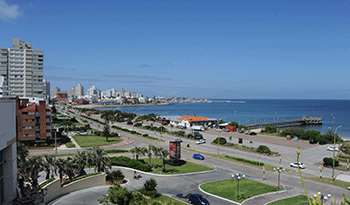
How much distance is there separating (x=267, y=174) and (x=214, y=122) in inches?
2533

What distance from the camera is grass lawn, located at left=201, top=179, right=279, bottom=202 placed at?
85.8 feet

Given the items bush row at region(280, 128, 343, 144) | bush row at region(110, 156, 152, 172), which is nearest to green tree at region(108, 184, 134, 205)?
bush row at region(110, 156, 152, 172)

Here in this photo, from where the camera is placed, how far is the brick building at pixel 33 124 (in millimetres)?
51938

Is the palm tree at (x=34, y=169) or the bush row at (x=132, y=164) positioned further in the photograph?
the bush row at (x=132, y=164)

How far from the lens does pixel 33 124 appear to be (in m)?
52.9

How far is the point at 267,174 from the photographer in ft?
115

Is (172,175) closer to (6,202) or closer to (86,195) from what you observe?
(86,195)

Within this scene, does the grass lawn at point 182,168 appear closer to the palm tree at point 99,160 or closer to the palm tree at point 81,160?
the palm tree at point 99,160

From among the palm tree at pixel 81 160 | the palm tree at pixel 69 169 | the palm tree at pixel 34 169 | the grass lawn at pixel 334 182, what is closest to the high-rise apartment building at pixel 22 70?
the palm tree at pixel 81 160

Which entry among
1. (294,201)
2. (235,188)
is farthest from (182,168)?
(294,201)

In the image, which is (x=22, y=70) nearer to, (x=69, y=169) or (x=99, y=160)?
(x=99, y=160)

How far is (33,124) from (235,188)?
44165 mm

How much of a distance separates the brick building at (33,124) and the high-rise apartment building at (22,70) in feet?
193

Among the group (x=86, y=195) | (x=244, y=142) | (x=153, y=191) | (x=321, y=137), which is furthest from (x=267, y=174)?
(x=321, y=137)
